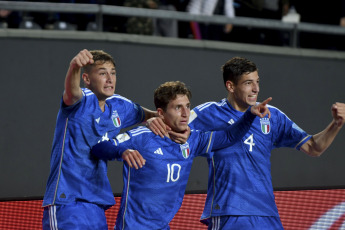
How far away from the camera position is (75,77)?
445 cm

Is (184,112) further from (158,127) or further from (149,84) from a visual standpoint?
(149,84)

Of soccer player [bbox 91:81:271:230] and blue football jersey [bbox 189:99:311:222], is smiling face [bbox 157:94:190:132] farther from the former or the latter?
blue football jersey [bbox 189:99:311:222]

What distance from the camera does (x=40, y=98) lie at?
8.05 metres

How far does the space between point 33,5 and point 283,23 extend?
11.0 ft

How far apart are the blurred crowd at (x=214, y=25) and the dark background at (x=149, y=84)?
25cm

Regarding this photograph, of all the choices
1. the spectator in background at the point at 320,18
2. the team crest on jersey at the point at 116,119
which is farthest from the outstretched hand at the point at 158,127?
the spectator in background at the point at 320,18

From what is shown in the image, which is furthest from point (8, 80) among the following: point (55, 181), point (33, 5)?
point (55, 181)

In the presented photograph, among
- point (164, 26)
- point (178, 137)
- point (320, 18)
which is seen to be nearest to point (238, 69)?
point (178, 137)

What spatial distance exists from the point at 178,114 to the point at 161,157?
0.34 metres

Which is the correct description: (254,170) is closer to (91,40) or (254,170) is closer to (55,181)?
(55,181)

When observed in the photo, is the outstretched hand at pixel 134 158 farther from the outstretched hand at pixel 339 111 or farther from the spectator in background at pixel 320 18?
the spectator in background at pixel 320 18

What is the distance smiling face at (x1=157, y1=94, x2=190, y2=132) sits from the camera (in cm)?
472

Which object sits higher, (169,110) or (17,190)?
(169,110)

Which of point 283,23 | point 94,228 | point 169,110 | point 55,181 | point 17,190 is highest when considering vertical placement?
point 283,23
